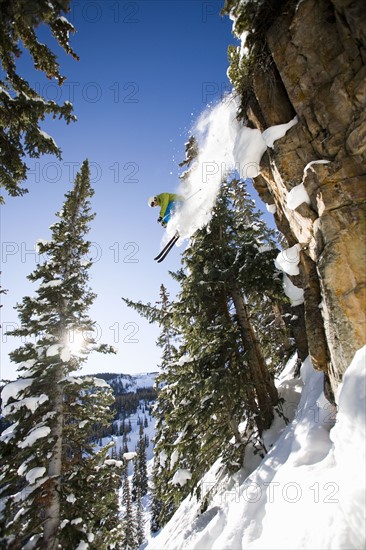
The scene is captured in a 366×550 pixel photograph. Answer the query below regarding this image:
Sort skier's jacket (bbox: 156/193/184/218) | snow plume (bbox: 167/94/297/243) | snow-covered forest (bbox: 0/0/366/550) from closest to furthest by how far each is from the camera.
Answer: snow-covered forest (bbox: 0/0/366/550) < snow plume (bbox: 167/94/297/243) < skier's jacket (bbox: 156/193/184/218)

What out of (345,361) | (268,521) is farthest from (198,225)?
(268,521)

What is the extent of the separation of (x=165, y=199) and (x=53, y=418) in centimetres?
902

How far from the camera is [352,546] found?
3.56 metres

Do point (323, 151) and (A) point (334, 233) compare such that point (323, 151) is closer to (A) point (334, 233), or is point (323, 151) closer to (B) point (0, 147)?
(A) point (334, 233)

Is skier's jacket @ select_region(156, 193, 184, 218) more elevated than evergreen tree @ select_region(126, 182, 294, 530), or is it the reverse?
skier's jacket @ select_region(156, 193, 184, 218)

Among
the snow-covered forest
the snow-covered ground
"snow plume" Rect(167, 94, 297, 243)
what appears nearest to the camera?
the snow-covered ground

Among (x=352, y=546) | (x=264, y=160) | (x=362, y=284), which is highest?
(x=264, y=160)

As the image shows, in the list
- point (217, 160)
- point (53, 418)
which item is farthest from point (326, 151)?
point (53, 418)

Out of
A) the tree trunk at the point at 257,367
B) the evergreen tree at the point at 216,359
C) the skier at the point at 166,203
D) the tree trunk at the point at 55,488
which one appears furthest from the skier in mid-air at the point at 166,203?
the tree trunk at the point at 55,488

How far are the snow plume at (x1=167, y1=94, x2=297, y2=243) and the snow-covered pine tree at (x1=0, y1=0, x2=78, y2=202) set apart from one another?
4.90 meters

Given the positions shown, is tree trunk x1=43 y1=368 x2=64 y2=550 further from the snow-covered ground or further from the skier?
the skier

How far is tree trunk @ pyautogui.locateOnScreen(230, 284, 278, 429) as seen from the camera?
979 cm

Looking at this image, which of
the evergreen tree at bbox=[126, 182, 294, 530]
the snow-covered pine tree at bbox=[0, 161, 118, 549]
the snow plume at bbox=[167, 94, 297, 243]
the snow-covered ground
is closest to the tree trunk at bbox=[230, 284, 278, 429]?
the evergreen tree at bbox=[126, 182, 294, 530]

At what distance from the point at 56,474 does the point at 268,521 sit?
775 centimetres
